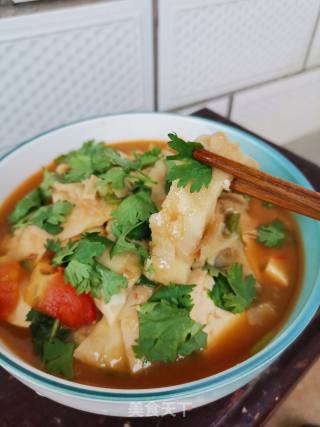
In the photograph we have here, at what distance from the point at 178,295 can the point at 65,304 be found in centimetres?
20

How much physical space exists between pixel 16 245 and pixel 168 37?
30.7 inches

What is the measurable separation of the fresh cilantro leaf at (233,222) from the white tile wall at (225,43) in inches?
25.9

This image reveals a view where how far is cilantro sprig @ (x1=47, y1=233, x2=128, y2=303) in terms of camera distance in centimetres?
71

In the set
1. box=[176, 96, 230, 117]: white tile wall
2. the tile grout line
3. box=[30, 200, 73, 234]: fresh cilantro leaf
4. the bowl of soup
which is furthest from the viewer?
the tile grout line

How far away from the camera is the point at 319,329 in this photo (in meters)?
0.78

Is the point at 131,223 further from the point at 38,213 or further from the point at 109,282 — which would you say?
the point at 38,213

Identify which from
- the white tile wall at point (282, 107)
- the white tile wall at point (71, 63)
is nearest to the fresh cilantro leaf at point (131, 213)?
the white tile wall at point (71, 63)

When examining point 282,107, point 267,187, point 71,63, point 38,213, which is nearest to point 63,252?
point 38,213

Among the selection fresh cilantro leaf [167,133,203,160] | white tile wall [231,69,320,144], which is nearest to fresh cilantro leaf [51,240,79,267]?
fresh cilantro leaf [167,133,203,160]

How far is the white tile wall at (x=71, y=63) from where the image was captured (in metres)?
1.03

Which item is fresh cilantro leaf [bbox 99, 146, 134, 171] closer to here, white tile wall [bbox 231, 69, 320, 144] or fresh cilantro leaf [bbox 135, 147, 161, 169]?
fresh cilantro leaf [bbox 135, 147, 161, 169]

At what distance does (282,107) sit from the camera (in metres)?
1.76

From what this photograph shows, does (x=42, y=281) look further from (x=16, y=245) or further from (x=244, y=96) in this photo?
(x=244, y=96)

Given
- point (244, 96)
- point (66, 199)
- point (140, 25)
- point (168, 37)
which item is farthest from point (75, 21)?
point (244, 96)
